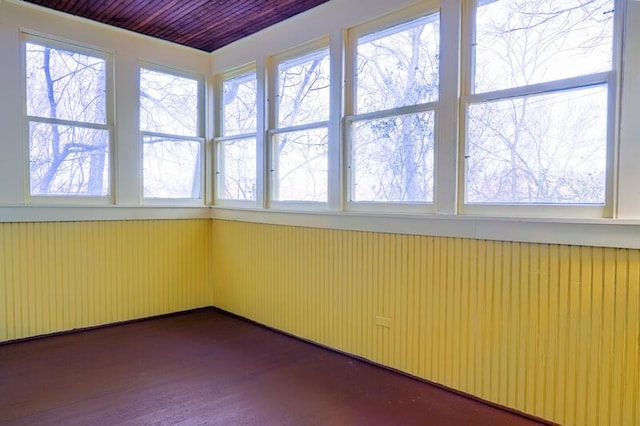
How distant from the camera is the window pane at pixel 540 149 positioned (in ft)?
7.51

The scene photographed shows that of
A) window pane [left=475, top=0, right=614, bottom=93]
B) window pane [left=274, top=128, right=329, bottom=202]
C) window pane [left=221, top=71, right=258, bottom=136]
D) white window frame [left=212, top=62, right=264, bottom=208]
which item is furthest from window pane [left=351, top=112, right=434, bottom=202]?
window pane [left=221, top=71, right=258, bottom=136]

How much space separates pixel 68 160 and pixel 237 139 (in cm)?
163

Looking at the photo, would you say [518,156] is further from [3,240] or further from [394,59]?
[3,240]

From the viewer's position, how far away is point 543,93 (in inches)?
96.2

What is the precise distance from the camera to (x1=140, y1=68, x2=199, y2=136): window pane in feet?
14.4

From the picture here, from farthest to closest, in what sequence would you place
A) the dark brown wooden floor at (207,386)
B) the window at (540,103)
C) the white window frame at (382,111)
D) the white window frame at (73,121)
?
the white window frame at (73,121) → the white window frame at (382,111) → the dark brown wooden floor at (207,386) → the window at (540,103)

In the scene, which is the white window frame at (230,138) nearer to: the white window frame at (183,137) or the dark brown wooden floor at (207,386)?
the white window frame at (183,137)

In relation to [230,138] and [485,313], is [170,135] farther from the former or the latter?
[485,313]

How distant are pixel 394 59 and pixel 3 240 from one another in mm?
3607

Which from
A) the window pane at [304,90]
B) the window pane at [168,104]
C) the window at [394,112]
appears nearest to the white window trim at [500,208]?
the window at [394,112]

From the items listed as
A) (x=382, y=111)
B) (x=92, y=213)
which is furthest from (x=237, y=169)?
(x=382, y=111)

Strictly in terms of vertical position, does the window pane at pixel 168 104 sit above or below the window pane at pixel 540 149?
above

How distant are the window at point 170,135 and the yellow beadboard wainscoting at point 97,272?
0.40 metres

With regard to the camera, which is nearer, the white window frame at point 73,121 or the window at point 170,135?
the white window frame at point 73,121
